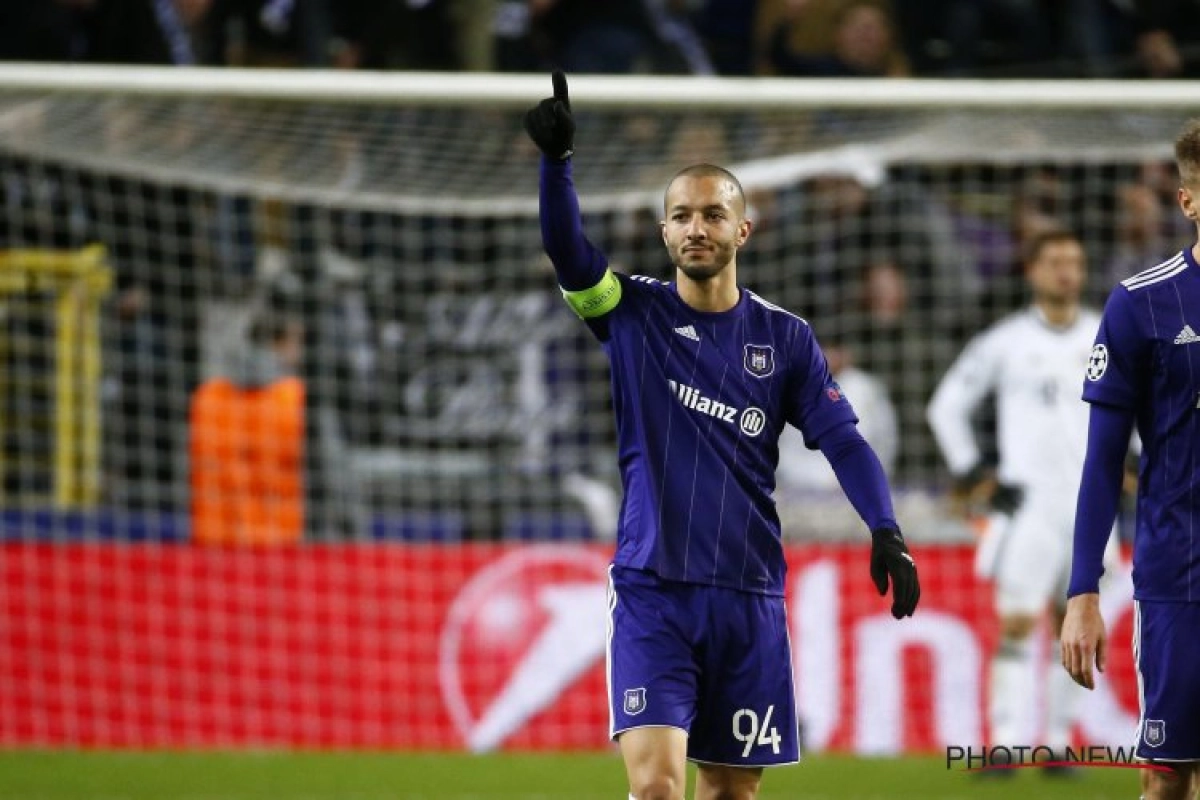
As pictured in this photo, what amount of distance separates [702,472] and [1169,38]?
27.7 ft

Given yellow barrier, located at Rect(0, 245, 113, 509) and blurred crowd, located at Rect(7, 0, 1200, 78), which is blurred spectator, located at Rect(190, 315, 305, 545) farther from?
blurred crowd, located at Rect(7, 0, 1200, 78)

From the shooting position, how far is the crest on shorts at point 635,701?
5109 millimetres

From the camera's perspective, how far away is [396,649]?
1016 centimetres

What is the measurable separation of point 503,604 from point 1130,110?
389 centimetres

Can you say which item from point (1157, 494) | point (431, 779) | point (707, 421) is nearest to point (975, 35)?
point (431, 779)

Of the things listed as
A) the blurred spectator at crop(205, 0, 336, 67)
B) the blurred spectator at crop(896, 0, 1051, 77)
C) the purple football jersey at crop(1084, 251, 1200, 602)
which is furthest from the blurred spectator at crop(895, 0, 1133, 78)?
the purple football jersey at crop(1084, 251, 1200, 602)

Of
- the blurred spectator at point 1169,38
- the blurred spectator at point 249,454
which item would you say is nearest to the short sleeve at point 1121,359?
the blurred spectator at point 249,454

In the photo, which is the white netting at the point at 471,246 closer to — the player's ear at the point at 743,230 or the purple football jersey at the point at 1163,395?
the player's ear at the point at 743,230

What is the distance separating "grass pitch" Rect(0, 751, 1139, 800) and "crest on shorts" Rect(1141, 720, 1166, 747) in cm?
382

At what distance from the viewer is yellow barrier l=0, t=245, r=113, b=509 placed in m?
10.8

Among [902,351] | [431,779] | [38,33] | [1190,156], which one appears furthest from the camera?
[38,33]

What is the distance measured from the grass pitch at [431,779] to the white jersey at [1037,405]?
4.62ft

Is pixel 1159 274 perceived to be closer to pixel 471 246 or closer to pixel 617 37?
pixel 471 246

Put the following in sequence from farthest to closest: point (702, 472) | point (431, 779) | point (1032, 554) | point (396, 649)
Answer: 1. point (396, 649)
2. point (1032, 554)
3. point (431, 779)
4. point (702, 472)
